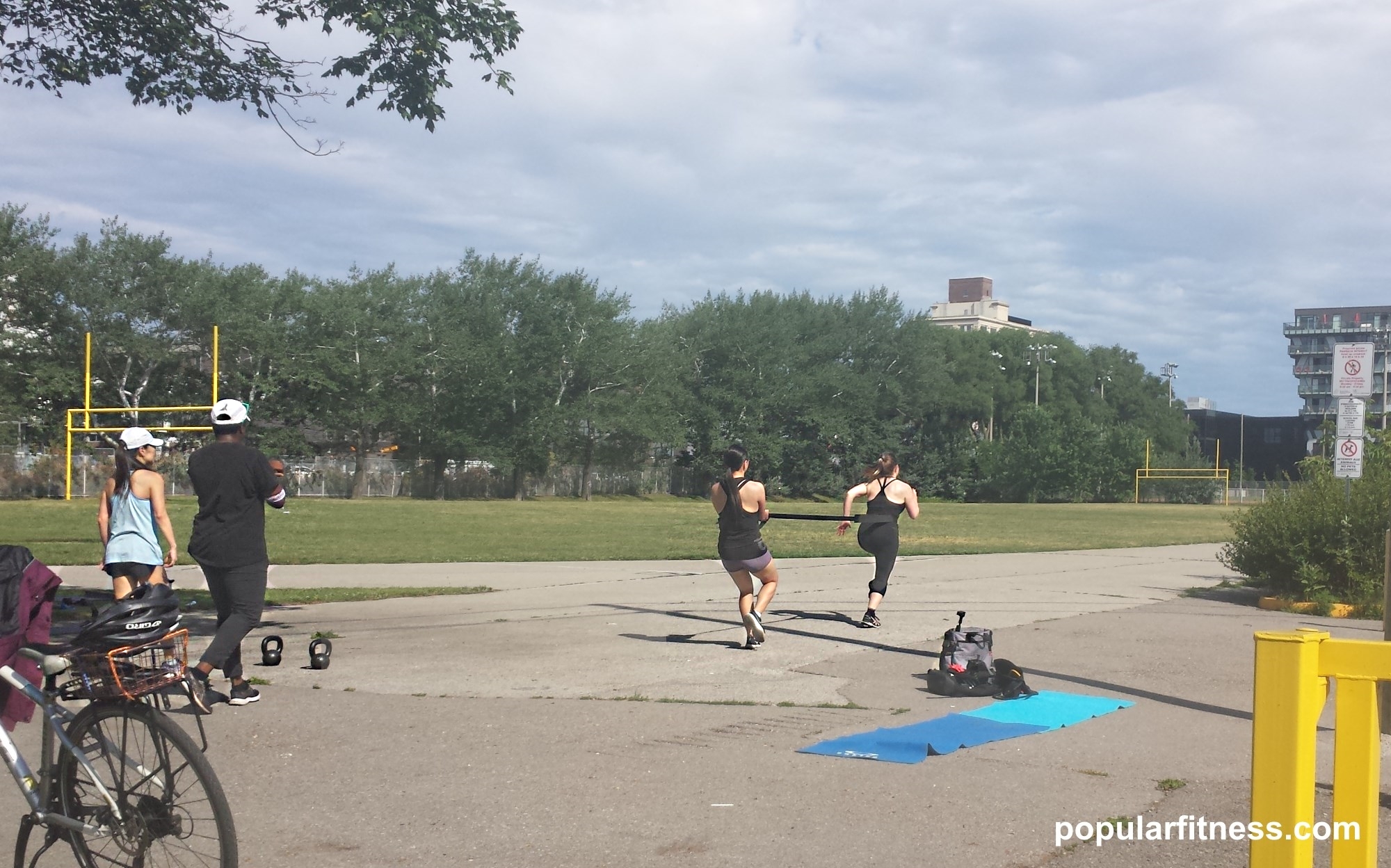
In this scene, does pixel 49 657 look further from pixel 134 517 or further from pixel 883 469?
pixel 883 469

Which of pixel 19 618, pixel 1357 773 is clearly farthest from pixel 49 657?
pixel 1357 773

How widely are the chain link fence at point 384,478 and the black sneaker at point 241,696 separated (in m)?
39.6

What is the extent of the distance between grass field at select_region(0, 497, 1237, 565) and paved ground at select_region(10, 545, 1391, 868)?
10.7 metres

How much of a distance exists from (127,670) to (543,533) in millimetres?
28960

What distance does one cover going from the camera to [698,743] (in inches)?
289

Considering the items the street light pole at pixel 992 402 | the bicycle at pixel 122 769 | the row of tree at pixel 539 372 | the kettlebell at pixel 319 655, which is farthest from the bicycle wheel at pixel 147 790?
the street light pole at pixel 992 402

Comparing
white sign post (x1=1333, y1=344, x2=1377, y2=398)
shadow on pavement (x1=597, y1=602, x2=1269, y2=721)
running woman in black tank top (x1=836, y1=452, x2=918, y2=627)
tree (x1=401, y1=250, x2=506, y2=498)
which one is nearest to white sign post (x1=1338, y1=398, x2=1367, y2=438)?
white sign post (x1=1333, y1=344, x2=1377, y2=398)

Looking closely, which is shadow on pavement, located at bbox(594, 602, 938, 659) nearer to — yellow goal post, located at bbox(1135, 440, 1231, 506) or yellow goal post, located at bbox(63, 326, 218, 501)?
yellow goal post, located at bbox(63, 326, 218, 501)

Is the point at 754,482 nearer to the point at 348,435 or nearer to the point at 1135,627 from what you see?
the point at 1135,627

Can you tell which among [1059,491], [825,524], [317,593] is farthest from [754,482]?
[1059,491]

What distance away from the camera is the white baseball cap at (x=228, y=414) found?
8.55 metres

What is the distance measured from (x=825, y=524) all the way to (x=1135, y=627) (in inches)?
1062

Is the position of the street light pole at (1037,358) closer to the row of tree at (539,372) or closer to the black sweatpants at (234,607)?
the row of tree at (539,372)

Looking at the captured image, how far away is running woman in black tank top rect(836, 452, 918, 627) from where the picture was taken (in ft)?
42.4
